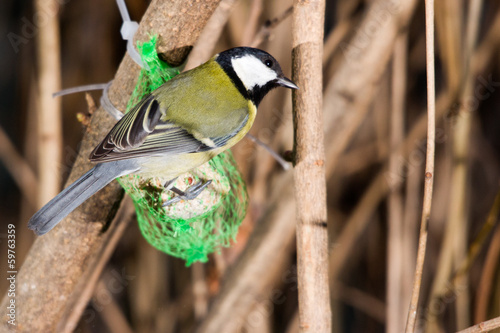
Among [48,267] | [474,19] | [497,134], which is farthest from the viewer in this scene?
[497,134]

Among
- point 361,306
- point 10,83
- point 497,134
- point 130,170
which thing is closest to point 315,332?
point 130,170

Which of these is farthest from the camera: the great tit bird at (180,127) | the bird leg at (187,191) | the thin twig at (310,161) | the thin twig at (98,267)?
the thin twig at (98,267)

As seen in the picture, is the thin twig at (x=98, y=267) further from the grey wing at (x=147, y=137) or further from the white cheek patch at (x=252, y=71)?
the white cheek patch at (x=252, y=71)

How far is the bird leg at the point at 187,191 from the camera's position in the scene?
1.05 metres

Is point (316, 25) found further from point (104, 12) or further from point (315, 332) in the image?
point (104, 12)

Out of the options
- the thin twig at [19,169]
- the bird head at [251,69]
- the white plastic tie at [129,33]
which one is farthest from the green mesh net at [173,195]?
the thin twig at [19,169]

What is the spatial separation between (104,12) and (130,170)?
3.53ft

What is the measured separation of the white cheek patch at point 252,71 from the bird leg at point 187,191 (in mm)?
262

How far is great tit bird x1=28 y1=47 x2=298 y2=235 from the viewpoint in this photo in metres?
0.95

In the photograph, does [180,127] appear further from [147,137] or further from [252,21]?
[252,21]

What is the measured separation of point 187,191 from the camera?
3.54 ft

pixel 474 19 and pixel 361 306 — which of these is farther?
pixel 361 306

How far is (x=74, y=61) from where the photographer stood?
6.17 ft

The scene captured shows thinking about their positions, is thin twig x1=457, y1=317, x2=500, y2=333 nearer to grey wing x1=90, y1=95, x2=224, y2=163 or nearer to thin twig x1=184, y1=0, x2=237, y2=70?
grey wing x1=90, y1=95, x2=224, y2=163
